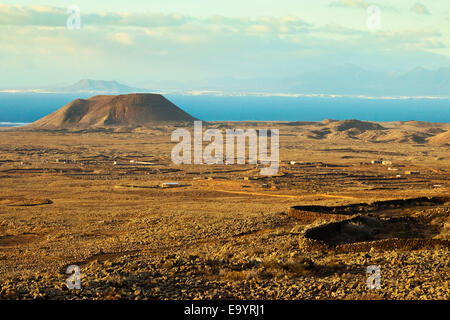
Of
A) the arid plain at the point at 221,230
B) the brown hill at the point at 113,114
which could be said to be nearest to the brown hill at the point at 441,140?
the arid plain at the point at 221,230

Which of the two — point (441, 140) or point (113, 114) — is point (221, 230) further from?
point (113, 114)

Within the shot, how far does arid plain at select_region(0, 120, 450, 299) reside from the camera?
1327cm

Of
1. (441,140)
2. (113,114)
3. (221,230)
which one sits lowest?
(221,230)

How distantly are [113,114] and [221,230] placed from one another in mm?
101874

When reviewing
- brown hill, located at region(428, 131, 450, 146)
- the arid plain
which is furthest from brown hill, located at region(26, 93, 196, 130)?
brown hill, located at region(428, 131, 450, 146)

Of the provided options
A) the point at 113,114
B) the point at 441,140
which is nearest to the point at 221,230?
the point at 441,140

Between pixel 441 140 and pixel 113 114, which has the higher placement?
pixel 113 114

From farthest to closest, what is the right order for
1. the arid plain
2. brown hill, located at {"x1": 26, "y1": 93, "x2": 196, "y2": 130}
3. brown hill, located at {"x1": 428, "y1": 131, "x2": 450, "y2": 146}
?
brown hill, located at {"x1": 26, "y1": 93, "x2": 196, "y2": 130} < brown hill, located at {"x1": 428, "y1": 131, "x2": 450, "y2": 146} < the arid plain

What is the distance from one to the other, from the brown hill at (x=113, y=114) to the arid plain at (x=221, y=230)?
52220mm

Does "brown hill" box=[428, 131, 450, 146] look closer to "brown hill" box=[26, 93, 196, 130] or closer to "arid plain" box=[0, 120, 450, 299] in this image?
"arid plain" box=[0, 120, 450, 299]

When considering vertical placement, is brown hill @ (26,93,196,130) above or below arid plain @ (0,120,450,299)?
above

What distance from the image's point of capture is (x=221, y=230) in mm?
23656

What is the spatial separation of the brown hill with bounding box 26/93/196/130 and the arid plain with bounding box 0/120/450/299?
171ft

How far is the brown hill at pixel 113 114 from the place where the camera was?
116438mm
